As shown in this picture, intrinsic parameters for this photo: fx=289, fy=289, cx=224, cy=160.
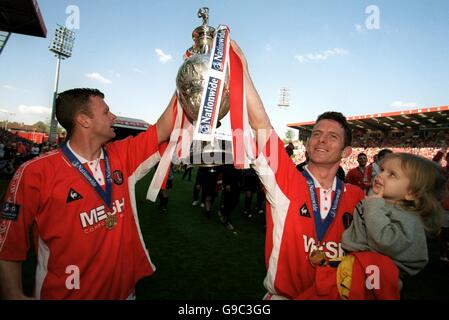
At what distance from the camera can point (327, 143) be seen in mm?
1737

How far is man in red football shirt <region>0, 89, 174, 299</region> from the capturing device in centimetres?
152

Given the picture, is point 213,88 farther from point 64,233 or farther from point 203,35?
point 64,233

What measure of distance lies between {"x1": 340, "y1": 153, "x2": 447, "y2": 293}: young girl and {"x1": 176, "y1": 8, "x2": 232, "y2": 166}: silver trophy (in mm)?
930

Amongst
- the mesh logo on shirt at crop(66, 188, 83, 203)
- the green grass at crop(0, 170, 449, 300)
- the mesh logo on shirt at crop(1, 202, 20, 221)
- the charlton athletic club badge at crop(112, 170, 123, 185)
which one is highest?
the charlton athletic club badge at crop(112, 170, 123, 185)

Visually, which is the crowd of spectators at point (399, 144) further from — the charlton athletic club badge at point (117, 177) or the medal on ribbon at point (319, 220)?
the charlton athletic club badge at point (117, 177)

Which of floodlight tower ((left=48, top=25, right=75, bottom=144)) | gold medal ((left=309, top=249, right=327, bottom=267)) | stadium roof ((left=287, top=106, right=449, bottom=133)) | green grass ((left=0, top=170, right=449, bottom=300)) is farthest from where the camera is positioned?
floodlight tower ((left=48, top=25, right=75, bottom=144))

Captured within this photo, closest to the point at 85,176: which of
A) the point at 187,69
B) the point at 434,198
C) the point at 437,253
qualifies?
the point at 187,69

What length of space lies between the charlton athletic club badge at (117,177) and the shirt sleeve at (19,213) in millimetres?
436

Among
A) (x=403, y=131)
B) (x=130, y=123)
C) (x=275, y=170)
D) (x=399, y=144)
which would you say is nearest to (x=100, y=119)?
(x=275, y=170)

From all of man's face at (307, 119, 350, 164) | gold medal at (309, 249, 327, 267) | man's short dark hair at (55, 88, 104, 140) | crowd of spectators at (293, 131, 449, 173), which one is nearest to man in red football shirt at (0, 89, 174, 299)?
man's short dark hair at (55, 88, 104, 140)

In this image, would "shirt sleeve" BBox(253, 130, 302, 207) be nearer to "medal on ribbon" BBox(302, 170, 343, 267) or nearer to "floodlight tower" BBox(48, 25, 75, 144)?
"medal on ribbon" BBox(302, 170, 343, 267)

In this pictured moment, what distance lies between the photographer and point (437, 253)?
5609 mm

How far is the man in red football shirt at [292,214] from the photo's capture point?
5.18ft

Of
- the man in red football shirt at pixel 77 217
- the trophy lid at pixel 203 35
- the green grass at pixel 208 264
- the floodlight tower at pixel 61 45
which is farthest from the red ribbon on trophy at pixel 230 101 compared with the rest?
the floodlight tower at pixel 61 45
